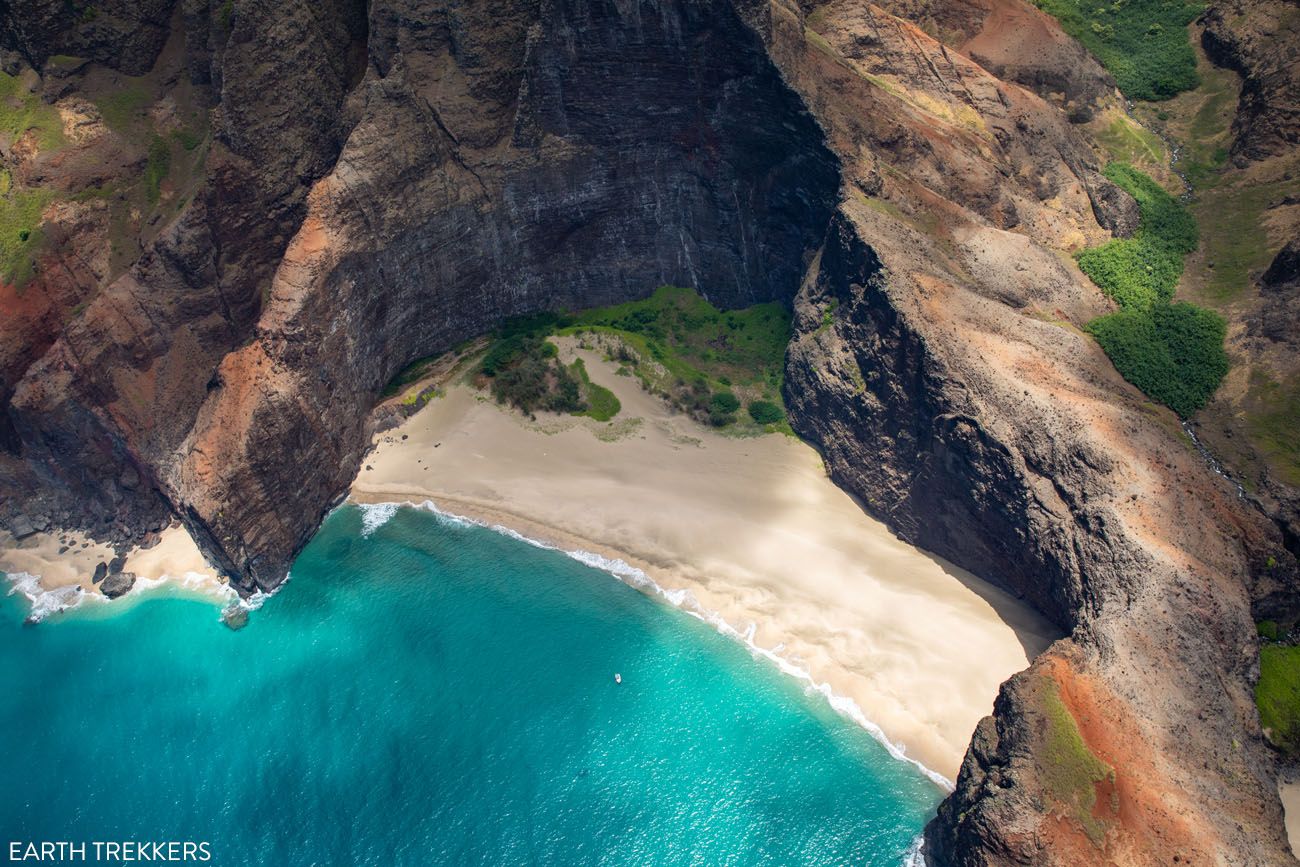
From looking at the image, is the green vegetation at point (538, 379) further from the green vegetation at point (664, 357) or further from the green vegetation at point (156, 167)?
the green vegetation at point (156, 167)

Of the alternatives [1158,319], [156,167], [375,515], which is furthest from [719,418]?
[156,167]

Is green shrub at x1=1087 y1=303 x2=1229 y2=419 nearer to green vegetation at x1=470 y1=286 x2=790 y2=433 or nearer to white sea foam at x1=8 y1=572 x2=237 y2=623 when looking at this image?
green vegetation at x1=470 y1=286 x2=790 y2=433

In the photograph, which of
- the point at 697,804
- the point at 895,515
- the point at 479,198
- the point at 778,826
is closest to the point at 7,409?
the point at 479,198

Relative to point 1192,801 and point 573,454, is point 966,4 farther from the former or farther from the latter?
point 1192,801

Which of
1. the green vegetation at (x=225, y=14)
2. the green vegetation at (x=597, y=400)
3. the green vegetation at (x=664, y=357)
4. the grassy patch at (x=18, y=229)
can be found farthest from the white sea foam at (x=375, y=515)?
the green vegetation at (x=225, y=14)

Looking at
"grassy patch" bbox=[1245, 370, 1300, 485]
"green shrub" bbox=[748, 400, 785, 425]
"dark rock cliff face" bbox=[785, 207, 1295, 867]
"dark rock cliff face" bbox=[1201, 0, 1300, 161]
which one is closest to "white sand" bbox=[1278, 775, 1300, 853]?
"dark rock cliff face" bbox=[785, 207, 1295, 867]
